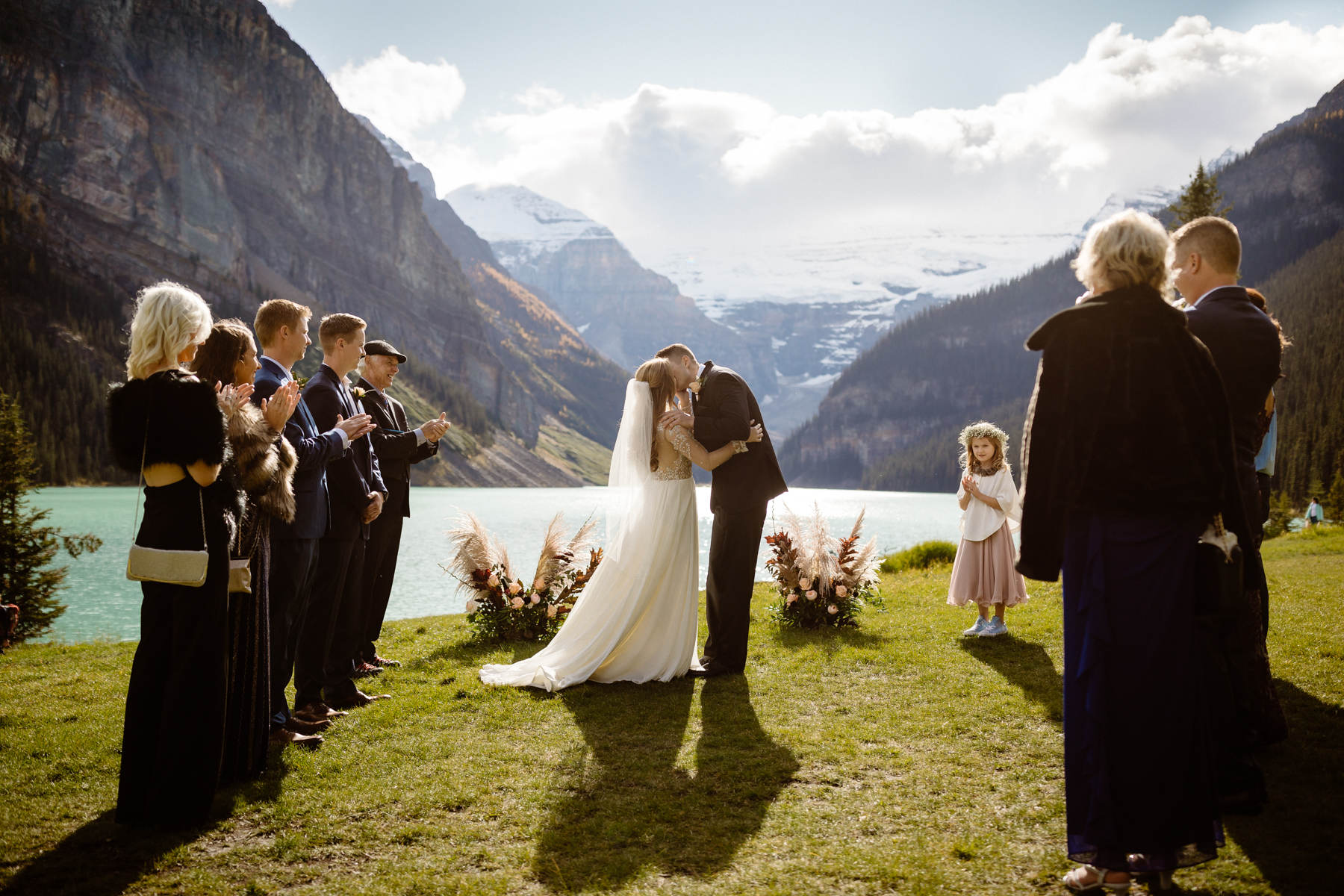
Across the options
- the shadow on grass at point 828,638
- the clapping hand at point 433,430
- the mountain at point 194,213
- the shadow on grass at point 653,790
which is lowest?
the shadow on grass at point 653,790

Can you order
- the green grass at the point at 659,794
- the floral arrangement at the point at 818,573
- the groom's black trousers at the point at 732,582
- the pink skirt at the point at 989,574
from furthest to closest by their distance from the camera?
Answer: the floral arrangement at the point at 818,573
the pink skirt at the point at 989,574
the groom's black trousers at the point at 732,582
the green grass at the point at 659,794

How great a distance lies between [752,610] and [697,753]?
6.47 m

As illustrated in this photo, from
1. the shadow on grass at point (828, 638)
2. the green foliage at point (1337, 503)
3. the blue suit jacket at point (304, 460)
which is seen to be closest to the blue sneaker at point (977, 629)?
the shadow on grass at point (828, 638)

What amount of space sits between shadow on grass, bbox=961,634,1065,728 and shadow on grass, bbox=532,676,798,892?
2342mm

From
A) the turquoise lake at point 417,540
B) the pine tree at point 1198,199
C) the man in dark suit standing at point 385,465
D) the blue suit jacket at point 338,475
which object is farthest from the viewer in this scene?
the pine tree at point 1198,199

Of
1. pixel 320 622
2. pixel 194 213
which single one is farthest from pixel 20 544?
pixel 194 213

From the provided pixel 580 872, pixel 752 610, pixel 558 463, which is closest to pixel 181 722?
pixel 580 872

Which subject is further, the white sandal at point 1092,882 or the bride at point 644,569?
the bride at point 644,569

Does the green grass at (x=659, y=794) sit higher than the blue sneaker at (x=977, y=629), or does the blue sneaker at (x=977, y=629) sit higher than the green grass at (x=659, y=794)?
the blue sneaker at (x=977, y=629)

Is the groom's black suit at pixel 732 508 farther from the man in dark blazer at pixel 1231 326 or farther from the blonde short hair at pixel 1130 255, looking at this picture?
Result: the blonde short hair at pixel 1130 255

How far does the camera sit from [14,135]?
120688 millimetres

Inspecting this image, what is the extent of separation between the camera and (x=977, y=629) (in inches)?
356

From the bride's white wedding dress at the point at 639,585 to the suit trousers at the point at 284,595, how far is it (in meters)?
2.13

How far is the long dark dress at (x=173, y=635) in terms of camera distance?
4059 millimetres
